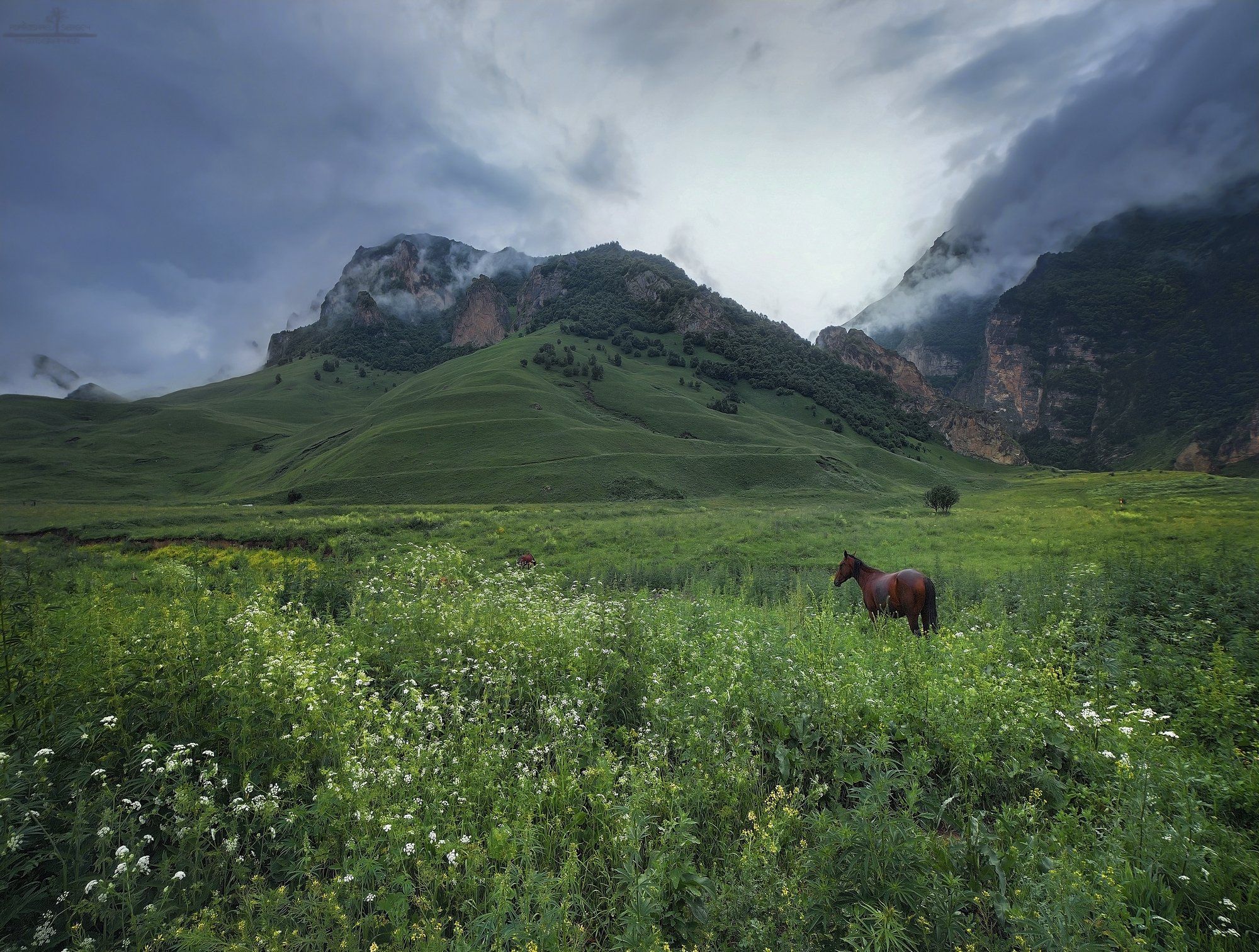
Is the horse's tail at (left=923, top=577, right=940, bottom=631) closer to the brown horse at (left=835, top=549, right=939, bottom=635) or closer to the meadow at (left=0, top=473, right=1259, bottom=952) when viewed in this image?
the brown horse at (left=835, top=549, right=939, bottom=635)

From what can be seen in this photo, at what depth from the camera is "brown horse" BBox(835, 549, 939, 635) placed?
40.9 ft

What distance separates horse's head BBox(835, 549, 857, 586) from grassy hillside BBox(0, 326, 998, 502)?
174ft

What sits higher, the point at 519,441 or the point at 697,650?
the point at 519,441

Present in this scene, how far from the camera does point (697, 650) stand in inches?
350

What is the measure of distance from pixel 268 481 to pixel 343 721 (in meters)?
103

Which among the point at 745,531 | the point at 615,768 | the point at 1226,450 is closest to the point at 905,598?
the point at 615,768

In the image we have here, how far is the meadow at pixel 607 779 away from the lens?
390 cm

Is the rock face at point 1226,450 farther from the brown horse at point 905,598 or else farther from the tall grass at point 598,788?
the tall grass at point 598,788

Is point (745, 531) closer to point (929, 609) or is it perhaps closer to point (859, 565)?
point (859, 565)

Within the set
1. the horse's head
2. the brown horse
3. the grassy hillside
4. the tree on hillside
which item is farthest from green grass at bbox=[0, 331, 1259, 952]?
the grassy hillside

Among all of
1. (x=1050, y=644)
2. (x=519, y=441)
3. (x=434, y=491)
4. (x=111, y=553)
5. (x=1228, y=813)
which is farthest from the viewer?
(x=519, y=441)

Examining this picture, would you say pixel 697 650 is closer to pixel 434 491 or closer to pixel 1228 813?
pixel 1228 813


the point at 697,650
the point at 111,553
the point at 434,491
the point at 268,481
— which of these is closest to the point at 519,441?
the point at 434,491

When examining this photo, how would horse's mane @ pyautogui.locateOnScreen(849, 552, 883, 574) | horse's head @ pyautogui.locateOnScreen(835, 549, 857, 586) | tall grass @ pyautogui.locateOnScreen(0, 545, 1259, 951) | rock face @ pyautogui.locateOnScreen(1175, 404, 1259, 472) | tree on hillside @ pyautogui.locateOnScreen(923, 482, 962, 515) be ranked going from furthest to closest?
1. rock face @ pyautogui.locateOnScreen(1175, 404, 1259, 472)
2. tree on hillside @ pyautogui.locateOnScreen(923, 482, 962, 515)
3. horse's head @ pyautogui.locateOnScreen(835, 549, 857, 586)
4. horse's mane @ pyautogui.locateOnScreen(849, 552, 883, 574)
5. tall grass @ pyautogui.locateOnScreen(0, 545, 1259, 951)
